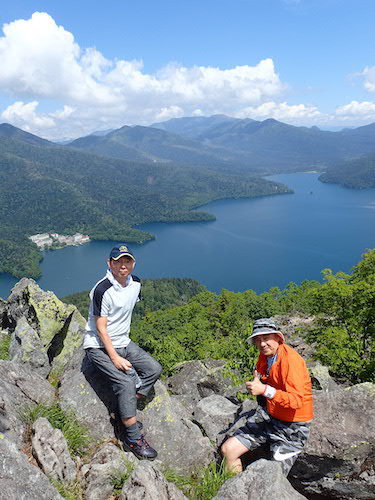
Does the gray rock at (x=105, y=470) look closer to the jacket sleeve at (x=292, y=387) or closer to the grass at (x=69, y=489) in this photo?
the grass at (x=69, y=489)

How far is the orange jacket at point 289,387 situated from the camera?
5.44 m

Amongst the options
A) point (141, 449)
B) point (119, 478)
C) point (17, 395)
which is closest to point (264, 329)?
point (141, 449)

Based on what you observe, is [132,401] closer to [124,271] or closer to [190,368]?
[124,271]

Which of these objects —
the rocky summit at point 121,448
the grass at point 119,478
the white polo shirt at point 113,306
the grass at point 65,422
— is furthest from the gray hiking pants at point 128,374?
the grass at point 119,478

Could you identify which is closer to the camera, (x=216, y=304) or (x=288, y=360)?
(x=288, y=360)

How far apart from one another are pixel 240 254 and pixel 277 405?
127 meters

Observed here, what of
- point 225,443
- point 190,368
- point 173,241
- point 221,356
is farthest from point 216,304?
point 173,241

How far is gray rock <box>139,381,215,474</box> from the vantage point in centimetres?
605

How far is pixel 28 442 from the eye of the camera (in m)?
5.10

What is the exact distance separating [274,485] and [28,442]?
382 centimetres

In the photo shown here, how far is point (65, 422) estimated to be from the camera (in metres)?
5.88

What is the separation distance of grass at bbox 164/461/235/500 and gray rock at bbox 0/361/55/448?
8.45ft

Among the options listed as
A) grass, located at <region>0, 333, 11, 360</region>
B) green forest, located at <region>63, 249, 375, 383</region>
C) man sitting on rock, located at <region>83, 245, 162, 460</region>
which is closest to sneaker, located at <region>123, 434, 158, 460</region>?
man sitting on rock, located at <region>83, 245, 162, 460</region>

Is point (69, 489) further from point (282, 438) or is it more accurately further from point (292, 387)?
point (292, 387)
